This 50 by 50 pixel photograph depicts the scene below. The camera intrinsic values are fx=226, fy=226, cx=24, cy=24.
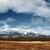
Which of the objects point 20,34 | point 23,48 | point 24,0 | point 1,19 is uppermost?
point 24,0

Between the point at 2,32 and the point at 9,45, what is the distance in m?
0.17

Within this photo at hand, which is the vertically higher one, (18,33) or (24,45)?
(18,33)

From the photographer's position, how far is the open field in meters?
2.59

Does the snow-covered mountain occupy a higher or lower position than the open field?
higher

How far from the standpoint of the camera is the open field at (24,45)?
2.59m

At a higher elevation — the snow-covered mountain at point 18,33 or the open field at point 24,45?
the snow-covered mountain at point 18,33

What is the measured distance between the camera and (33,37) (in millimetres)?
2611

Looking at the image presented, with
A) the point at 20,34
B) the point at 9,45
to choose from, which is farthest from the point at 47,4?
the point at 9,45

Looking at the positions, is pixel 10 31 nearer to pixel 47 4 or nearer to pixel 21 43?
pixel 21 43

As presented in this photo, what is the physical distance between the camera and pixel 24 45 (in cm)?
260

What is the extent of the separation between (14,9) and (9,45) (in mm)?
424

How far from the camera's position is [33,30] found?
2.62 metres

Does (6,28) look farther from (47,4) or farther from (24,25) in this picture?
(47,4)

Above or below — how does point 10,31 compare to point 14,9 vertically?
below
